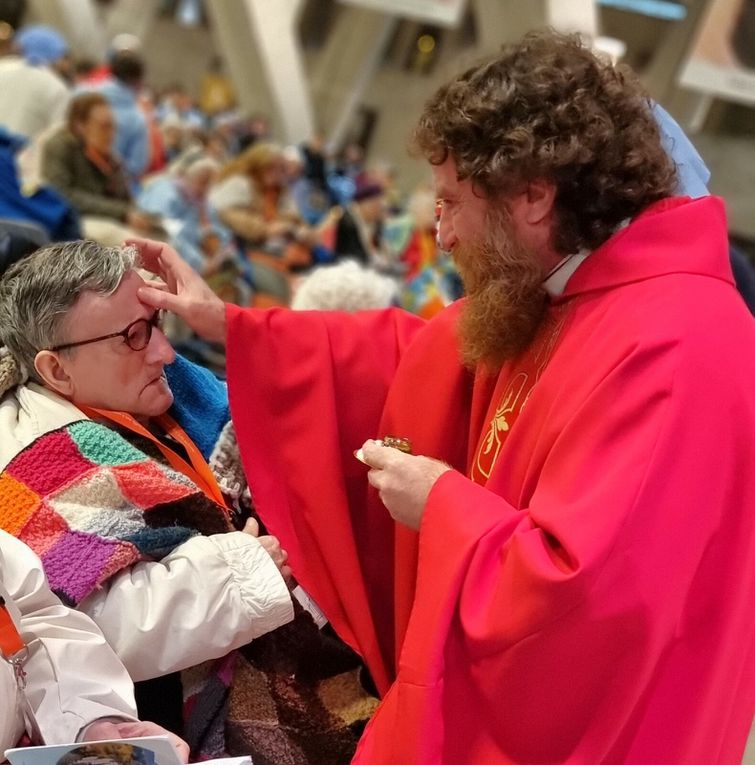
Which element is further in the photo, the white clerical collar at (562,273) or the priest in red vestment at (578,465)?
the white clerical collar at (562,273)

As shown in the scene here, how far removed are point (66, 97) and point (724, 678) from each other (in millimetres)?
5780

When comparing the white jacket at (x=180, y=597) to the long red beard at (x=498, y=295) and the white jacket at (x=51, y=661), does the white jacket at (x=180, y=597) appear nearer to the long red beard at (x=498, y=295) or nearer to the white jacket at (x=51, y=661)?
Answer: the white jacket at (x=51, y=661)

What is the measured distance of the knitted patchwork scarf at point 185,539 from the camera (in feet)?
6.35

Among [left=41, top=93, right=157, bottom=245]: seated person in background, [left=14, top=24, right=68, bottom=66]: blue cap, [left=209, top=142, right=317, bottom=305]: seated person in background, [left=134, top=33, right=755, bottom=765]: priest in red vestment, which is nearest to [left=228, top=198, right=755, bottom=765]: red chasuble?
[left=134, top=33, right=755, bottom=765]: priest in red vestment

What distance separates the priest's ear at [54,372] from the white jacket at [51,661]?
17.8 inches

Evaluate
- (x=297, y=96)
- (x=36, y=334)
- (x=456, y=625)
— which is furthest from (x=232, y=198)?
(x=297, y=96)

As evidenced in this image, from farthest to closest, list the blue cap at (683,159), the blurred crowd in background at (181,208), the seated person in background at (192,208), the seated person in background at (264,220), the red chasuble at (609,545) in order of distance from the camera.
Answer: the seated person in background at (264,220) → the seated person in background at (192,208) → the blurred crowd in background at (181,208) → the blue cap at (683,159) → the red chasuble at (609,545)

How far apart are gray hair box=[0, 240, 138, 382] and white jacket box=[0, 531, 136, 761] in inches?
20.3

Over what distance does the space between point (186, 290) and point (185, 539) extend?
68 cm

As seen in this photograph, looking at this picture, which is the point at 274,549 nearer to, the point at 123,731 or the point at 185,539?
the point at 185,539

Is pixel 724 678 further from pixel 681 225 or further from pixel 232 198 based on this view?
pixel 232 198

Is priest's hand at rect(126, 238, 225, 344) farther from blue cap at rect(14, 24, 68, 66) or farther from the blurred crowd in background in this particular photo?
blue cap at rect(14, 24, 68, 66)

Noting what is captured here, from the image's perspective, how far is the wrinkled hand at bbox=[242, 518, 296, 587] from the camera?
88.4 inches

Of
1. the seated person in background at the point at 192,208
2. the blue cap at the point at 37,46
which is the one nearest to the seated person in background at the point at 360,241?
the seated person in background at the point at 192,208
